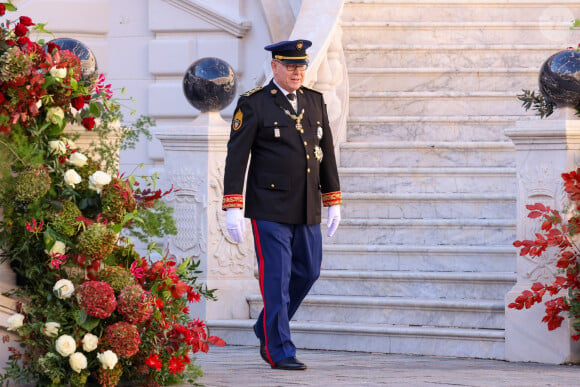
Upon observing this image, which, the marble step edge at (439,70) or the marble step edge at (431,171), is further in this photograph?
the marble step edge at (439,70)

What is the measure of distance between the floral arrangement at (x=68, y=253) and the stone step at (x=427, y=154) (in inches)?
142

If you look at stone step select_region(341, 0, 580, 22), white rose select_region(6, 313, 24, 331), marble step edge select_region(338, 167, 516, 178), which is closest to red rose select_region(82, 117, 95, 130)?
white rose select_region(6, 313, 24, 331)

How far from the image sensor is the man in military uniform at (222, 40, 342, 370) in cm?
664

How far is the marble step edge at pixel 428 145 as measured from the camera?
9156 millimetres

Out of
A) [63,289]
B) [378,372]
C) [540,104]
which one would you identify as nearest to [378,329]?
[378,372]

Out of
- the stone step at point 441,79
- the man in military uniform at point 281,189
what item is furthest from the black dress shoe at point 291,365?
the stone step at point 441,79

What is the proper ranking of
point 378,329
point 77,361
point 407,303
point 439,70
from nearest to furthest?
1. point 77,361
2. point 378,329
3. point 407,303
4. point 439,70

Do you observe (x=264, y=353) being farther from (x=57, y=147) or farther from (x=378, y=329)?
(x=57, y=147)

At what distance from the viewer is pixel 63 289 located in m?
5.60

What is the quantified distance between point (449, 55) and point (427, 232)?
2118mm

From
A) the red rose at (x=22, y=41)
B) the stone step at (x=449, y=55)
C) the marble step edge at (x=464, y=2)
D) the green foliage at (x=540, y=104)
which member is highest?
the marble step edge at (x=464, y=2)

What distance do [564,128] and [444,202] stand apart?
1.78m

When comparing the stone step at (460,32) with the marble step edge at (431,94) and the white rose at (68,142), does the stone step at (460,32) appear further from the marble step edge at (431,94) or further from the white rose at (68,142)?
the white rose at (68,142)

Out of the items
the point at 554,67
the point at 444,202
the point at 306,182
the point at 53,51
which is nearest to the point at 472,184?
the point at 444,202
